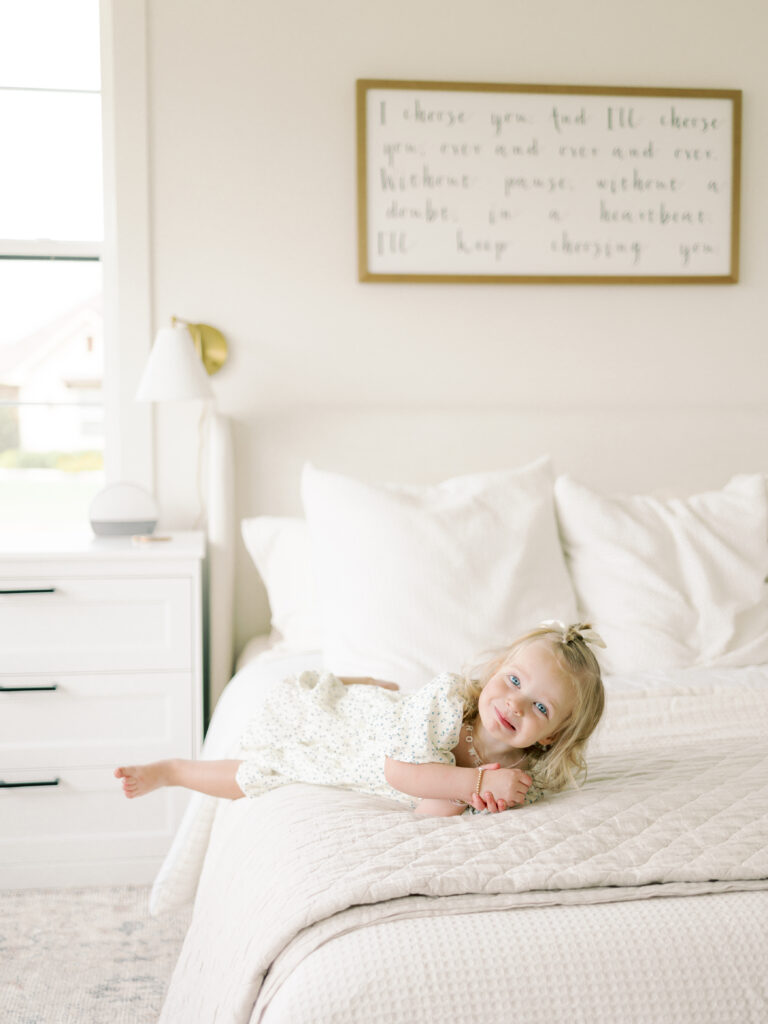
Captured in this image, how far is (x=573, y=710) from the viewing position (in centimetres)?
123

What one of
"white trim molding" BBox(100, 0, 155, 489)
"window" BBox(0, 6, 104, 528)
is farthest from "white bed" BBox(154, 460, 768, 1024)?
"window" BBox(0, 6, 104, 528)

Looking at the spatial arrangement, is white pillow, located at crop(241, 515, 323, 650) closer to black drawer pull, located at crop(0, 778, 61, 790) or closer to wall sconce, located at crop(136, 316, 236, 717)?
wall sconce, located at crop(136, 316, 236, 717)

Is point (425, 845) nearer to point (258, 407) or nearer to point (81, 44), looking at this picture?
point (258, 407)

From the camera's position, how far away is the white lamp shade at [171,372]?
212cm

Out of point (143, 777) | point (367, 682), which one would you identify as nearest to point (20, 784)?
point (143, 777)

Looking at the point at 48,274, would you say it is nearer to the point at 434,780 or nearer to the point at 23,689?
the point at 23,689

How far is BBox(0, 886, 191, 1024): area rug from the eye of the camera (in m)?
1.57

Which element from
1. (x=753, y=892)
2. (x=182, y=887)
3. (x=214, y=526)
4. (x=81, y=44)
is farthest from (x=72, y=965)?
(x=81, y=44)

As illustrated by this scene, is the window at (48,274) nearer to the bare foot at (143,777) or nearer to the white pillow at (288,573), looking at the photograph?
the white pillow at (288,573)

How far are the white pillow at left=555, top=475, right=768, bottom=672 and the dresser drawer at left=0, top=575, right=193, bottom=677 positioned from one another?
2.80ft

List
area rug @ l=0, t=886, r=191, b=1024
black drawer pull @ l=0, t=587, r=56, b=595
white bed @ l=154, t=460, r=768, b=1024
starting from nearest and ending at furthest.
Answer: white bed @ l=154, t=460, r=768, b=1024 → area rug @ l=0, t=886, r=191, b=1024 → black drawer pull @ l=0, t=587, r=56, b=595

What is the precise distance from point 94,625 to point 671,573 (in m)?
1.21

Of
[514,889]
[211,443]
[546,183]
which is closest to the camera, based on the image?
[514,889]

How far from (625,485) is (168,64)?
1.51m
